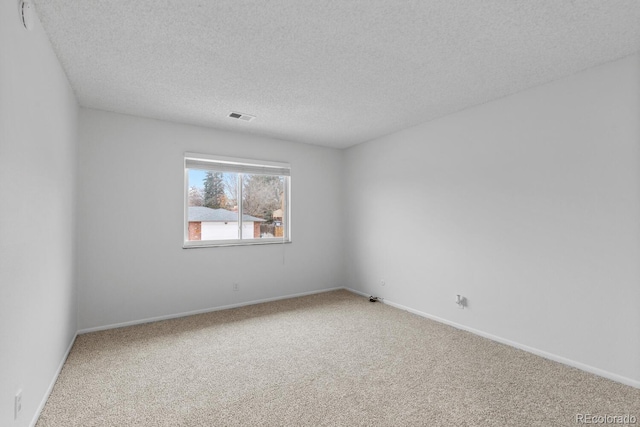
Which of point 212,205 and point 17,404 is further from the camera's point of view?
point 212,205

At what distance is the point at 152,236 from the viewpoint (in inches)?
145

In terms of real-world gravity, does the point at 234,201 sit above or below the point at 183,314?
above

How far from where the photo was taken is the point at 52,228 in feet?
7.36

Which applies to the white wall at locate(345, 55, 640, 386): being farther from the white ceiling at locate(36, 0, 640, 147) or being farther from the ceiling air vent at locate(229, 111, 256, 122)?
the ceiling air vent at locate(229, 111, 256, 122)

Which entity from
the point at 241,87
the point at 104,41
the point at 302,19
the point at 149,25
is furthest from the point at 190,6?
the point at 241,87

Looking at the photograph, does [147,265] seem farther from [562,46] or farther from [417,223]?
[562,46]

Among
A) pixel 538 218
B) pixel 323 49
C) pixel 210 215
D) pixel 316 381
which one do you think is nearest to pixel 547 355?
pixel 538 218

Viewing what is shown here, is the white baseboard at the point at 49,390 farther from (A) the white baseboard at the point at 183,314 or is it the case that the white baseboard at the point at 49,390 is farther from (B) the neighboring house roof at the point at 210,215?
(B) the neighboring house roof at the point at 210,215

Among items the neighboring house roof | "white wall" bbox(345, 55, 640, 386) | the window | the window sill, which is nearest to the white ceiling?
"white wall" bbox(345, 55, 640, 386)

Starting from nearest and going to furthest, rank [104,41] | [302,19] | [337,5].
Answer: [337,5] < [302,19] < [104,41]

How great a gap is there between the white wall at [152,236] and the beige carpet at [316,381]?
49 cm

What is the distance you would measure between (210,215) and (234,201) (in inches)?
15.5

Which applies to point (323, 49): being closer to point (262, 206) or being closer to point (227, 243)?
point (262, 206)

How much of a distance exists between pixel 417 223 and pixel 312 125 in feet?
6.24
